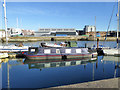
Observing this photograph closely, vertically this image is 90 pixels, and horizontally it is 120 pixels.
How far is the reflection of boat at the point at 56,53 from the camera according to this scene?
25.1 meters

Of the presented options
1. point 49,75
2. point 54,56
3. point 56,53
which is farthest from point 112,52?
point 49,75

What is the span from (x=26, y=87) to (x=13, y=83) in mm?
2078

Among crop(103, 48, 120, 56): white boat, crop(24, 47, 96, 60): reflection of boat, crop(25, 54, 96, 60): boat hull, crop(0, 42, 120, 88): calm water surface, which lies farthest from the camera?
crop(103, 48, 120, 56): white boat

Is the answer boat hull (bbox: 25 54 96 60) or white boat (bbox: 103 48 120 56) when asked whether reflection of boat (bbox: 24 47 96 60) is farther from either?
white boat (bbox: 103 48 120 56)

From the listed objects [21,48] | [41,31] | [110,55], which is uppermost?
[41,31]

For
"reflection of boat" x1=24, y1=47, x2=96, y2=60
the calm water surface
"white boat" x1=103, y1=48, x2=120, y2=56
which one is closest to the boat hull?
"reflection of boat" x1=24, y1=47, x2=96, y2=60

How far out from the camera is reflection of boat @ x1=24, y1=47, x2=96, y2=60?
25.1 m

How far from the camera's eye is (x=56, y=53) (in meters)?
26.1

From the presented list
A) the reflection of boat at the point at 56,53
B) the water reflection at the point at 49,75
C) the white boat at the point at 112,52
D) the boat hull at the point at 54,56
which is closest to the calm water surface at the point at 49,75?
the water reflection at the point at 49,75

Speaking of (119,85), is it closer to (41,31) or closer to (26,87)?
(26,87)

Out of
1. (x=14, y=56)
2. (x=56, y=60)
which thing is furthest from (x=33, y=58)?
(x=14, y=56)

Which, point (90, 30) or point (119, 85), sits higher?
point (90, 30)

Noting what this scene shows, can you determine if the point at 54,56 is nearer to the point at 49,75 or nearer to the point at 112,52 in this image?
the point at 49,75

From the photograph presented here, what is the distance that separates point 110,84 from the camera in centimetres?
969
